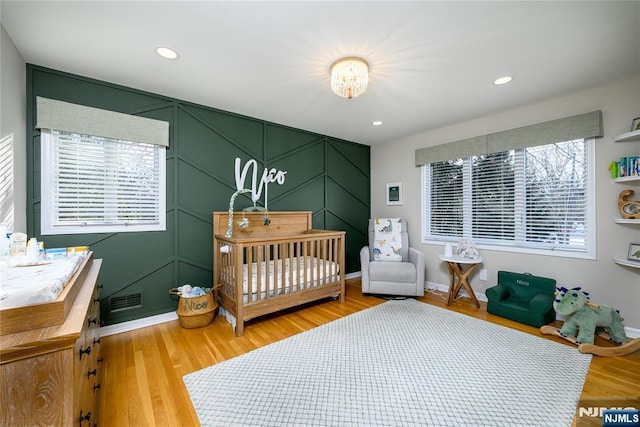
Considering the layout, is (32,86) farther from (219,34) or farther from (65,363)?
(65,363)

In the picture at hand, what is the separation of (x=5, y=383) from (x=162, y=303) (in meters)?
2.08

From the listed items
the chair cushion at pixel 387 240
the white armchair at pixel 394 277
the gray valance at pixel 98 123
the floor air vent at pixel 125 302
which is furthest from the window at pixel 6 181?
the chair cushion at pixel 387 240

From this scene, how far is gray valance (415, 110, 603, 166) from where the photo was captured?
2494mm

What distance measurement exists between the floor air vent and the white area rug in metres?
1.22

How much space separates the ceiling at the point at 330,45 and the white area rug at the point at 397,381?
236cm

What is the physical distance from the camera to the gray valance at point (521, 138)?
8.18 feet

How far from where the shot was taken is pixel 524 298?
2777mm

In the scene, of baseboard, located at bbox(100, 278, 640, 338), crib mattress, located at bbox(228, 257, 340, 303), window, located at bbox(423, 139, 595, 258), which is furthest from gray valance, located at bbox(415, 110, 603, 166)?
crib mattress, located at bbox(228, 257, 340, 303)

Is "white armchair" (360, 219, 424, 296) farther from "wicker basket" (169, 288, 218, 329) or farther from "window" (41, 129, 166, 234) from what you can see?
"window" (41, 129, 166, 234)

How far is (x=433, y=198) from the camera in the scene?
3.84 metres

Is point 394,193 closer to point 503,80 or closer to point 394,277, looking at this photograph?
point 394,277

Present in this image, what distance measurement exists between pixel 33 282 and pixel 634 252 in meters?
4.15

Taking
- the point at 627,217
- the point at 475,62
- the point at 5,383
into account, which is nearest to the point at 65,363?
the point at 5,383

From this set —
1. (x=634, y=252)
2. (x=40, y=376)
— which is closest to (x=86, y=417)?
(x=40, y=376)
